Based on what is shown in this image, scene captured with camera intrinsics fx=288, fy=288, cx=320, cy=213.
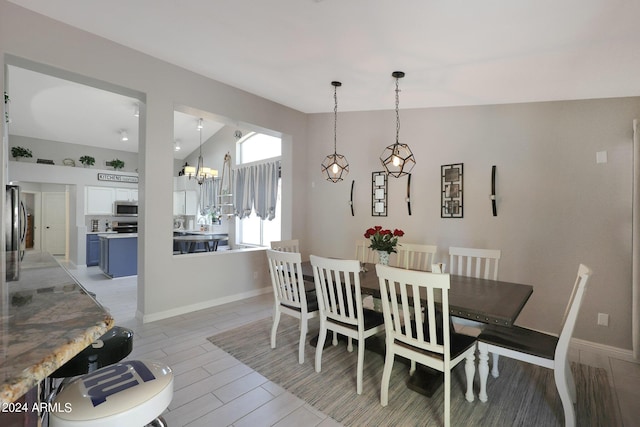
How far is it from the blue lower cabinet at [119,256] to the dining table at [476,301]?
4786 mm

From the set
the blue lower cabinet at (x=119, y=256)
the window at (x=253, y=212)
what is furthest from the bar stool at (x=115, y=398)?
the blue lower cabinet at (x=119, y=256)

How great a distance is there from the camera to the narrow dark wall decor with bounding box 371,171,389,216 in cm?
411

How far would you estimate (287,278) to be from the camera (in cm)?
248

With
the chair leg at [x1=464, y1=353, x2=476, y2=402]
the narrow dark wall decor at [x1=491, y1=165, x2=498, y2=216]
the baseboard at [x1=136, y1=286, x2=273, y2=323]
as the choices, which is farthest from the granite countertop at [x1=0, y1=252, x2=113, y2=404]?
the narrow dark wall decor at [x1=491, y1=165, x2=498, y2=216]

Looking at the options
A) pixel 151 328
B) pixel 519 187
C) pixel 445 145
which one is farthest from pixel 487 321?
pixel 151 328

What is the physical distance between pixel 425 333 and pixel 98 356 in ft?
6.26

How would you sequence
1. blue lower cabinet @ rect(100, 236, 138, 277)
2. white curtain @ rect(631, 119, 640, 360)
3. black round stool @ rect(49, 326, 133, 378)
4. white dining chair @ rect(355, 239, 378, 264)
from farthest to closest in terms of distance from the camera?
1. blue lower cabinet @ rect(100, 236, 138, 277)
2. white dining chair @ rect(355, 239, 378, 264)
3. white curtain @ rect(631, 119, 640, 360)
4. black round stool @ rect(49, 326, 133, 378)

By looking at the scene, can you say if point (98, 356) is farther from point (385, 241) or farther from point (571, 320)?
point (571, 320)

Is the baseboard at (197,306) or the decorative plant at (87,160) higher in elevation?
the decorative plant at (87,160)

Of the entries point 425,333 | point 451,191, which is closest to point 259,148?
point 451,191

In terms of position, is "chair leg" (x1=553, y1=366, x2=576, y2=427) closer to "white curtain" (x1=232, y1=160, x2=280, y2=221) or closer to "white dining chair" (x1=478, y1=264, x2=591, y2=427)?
"white dining chair" (x1=478, y1=264, x2=591, y2=427)

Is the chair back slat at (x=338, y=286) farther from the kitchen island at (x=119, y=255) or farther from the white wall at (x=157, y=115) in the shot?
the kitchen island at (x=119, y=255)

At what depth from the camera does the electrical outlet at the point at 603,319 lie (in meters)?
2.71

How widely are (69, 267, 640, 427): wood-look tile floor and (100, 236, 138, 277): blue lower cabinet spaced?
8.25ft
